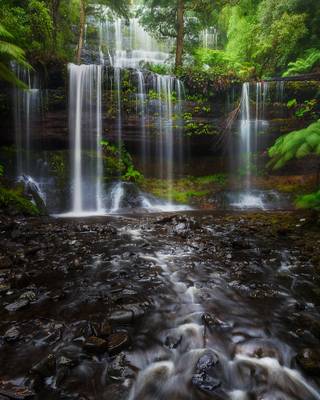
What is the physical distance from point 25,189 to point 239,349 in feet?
30.6

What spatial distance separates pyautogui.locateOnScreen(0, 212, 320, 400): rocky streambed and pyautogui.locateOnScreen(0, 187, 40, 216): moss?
2707mm

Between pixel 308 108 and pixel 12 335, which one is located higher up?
pixel 308 108

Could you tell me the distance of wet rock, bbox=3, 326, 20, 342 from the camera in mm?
2840

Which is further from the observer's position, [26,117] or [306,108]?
[306,108]

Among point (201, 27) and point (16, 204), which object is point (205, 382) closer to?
point (16, 204)

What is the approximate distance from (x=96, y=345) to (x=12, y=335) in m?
0.83

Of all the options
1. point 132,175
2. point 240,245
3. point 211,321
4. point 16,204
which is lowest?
point 211,321

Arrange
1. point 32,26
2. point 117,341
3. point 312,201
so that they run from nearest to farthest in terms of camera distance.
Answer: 1. point 117,341
2. point 312,201
3. point 32,26

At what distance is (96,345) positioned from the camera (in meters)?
2.72

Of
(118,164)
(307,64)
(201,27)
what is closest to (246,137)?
(307,64)

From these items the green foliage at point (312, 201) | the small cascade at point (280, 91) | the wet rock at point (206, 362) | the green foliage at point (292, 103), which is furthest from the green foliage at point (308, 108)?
the wet rock at point (206, 362)

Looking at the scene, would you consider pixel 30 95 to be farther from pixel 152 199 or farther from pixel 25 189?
pixel 152 199

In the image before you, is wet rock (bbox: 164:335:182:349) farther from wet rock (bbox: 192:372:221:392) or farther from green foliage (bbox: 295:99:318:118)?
green foliage (bbox: 295:99:318:118)

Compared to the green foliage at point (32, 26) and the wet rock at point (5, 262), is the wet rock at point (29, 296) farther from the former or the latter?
the green foliage at point (32, 26)
